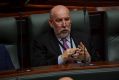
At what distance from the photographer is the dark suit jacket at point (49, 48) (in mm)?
2393

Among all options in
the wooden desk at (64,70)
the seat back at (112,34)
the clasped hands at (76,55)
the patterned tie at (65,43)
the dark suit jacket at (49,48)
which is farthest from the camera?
the seat back at (112,34)

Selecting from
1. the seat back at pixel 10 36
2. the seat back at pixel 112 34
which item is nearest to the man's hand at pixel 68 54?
the seat back at pixel 10 36

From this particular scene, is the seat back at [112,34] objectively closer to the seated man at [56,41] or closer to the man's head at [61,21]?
the seated man at [56,41]

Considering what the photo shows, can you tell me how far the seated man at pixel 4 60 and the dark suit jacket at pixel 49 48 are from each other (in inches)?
7.6

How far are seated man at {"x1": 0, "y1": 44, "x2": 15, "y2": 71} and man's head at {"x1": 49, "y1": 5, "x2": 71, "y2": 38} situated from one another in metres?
0.42

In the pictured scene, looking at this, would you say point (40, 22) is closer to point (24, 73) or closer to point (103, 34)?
point (103, 34)

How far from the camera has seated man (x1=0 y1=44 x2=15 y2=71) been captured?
2.25 metres

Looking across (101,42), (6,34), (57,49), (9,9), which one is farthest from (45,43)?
(9,9)

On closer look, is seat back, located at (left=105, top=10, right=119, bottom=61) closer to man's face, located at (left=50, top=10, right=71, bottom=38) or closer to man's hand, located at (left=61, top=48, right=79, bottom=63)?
man's face, located at (left=50, top=10, right=71, bottom=38)

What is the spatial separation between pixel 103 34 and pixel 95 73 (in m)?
1.20

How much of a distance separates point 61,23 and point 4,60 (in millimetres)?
527

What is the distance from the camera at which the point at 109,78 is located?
1.54 metres

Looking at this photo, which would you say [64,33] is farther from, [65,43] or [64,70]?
[64,70]

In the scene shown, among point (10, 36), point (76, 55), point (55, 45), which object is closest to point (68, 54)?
point (76, 55)
